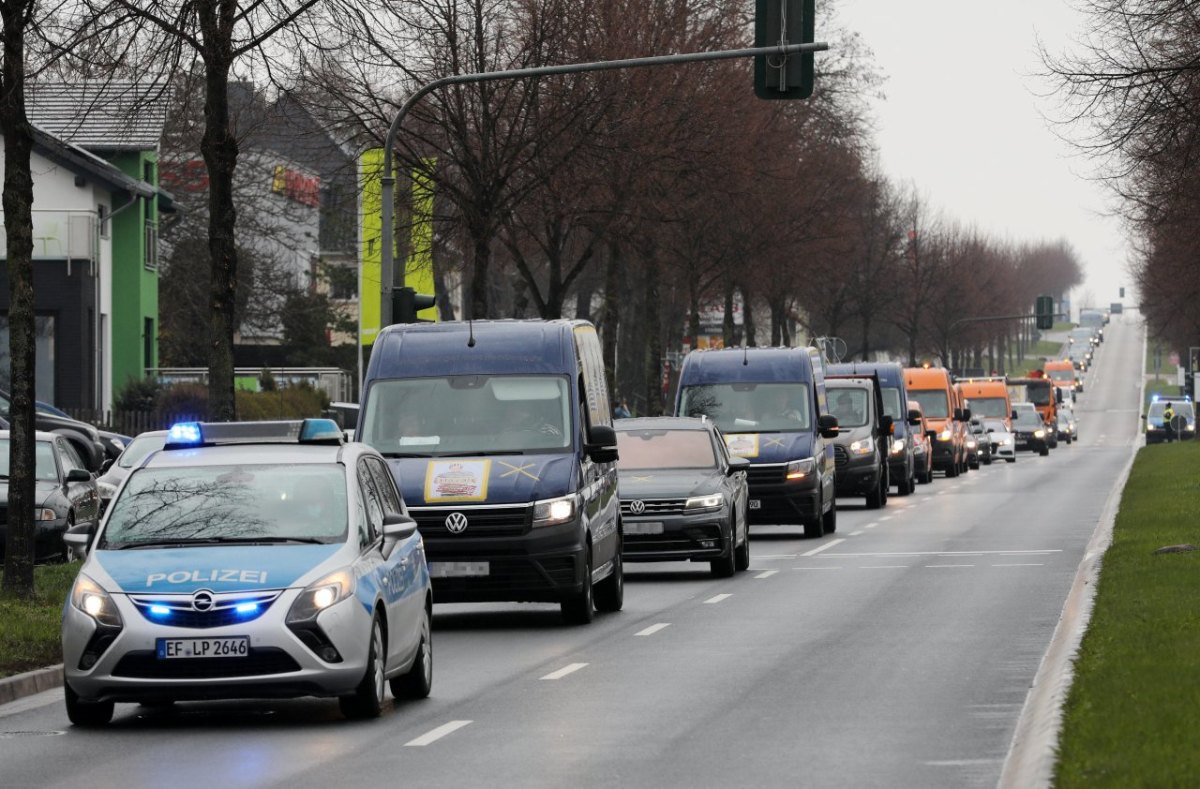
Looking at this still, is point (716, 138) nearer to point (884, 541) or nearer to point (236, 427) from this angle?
point (884, 541)

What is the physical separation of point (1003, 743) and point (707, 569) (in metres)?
14.8

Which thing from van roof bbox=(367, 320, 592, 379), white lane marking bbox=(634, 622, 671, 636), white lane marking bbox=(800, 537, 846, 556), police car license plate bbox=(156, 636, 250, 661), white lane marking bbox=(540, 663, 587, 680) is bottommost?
white lane marking bbox=(800, 537, 846, 556)

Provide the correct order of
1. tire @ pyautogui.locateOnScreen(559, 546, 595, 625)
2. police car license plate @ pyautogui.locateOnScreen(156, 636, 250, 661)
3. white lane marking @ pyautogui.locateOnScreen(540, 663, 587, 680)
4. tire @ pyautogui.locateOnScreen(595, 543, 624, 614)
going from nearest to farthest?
police car license plate @ pyautogui.locateOnScreen(156, 636, 250, 661), white lane marking @ pyautogui.locateOnScreen(540, 663, 587, 680), tire @ pyautogui.locateOnScreen(559, 546, 595, 625), tire @ pyautogui.locateOnScreen(595, 543, 624, 614)

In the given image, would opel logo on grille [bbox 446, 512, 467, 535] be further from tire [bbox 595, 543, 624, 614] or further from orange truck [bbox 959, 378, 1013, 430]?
orange truck [bbox 959, 378, 1013, 430]

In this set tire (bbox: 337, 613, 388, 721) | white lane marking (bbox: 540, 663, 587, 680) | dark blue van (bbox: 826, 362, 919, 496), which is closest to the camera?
tire (bbox: 337, 613, 388, 721)

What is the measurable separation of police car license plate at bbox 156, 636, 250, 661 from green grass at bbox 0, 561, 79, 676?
9.41 ft

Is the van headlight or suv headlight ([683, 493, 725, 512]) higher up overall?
suv headlight ([683, 493, 725, 512])

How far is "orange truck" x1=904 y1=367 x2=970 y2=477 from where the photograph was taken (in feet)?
194

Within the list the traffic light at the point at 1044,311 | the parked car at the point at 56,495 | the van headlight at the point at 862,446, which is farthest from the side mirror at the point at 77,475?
the traffic light at the point at 1044,311

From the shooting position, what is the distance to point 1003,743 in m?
11.5

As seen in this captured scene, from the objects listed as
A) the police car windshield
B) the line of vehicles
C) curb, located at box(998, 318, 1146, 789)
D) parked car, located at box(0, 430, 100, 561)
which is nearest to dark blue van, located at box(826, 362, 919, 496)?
the line of vehicles

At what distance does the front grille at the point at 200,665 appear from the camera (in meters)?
12.1

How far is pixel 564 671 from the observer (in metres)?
15.2

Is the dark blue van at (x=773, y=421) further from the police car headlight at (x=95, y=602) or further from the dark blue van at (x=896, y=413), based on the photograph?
the police car headlight at (x=95, y=602)
